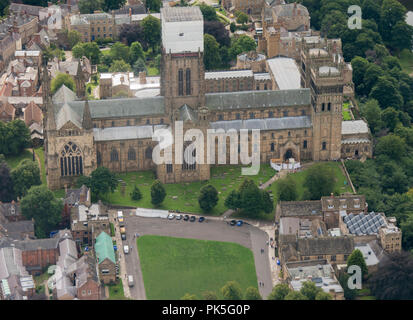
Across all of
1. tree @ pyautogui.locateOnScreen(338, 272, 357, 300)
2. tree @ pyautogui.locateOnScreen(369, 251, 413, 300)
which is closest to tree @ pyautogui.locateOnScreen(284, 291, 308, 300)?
tree @ pyautogui.locateOnScreen(338, 272, 357, 300)

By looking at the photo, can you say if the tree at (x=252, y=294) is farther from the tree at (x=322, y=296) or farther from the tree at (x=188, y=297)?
the tree at (x=322, y=296)

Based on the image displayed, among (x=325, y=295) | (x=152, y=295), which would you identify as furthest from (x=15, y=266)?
(x=325, y=295)

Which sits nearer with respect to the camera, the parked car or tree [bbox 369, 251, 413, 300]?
tree [bbox 369, 251, 413, 300]

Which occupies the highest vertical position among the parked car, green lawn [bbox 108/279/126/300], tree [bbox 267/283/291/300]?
tree [bbox 267/283/291/300]

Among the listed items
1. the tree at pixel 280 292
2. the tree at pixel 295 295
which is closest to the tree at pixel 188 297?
the tree at pixel 280 292

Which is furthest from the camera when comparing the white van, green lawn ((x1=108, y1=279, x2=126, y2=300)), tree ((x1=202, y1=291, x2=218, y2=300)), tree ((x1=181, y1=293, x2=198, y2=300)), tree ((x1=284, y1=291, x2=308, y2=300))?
the white van

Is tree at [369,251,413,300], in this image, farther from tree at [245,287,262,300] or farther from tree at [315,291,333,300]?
tree at [245,287,262,300]

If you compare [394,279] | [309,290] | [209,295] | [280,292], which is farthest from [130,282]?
[394,279]
